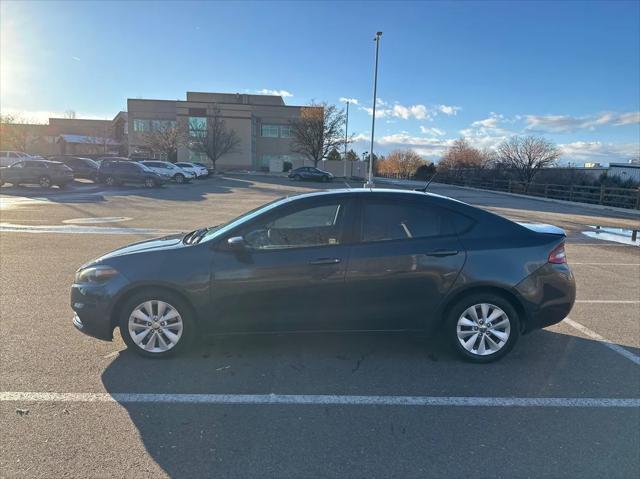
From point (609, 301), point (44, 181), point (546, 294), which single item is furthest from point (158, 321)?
point (44, 181)

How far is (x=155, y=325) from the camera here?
13.2 feet

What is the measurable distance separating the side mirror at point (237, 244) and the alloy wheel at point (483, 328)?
212cm

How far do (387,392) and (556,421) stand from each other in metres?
1.27

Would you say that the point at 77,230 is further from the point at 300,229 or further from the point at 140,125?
the point at 140,125

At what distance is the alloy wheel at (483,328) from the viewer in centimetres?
411

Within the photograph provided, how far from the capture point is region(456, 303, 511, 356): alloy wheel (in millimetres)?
4105

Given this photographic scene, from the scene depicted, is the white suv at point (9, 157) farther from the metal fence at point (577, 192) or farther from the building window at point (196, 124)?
the metal fence at point (577, 192)

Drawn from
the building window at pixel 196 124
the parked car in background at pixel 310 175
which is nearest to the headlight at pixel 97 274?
A: the parked car in background at pixel 310 175

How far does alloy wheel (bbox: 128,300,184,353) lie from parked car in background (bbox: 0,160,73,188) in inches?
947

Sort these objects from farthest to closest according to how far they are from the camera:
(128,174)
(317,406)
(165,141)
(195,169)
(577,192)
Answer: (165,141) < (195,169) < (577,192) < (128,174) < (317,406)

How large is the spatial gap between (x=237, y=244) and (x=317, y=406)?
1.54 meters

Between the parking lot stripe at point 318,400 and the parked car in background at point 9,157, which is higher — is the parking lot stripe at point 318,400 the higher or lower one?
the lower one

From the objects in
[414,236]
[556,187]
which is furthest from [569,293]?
[556,187]

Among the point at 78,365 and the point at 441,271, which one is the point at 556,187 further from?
the point at 78,365
